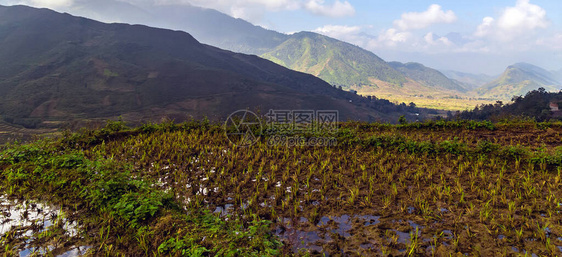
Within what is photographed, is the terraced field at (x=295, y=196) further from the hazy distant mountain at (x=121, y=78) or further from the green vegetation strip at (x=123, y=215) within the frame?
the hazy distant mountain at (x=121, y=78)

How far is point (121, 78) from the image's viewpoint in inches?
4149

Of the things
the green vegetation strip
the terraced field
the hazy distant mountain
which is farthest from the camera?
the hazy distant mountain

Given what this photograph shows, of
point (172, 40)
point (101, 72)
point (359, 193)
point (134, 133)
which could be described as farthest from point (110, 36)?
point (359, 193)

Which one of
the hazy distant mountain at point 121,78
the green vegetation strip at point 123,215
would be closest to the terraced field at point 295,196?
the green vegetation strip at point 123,215

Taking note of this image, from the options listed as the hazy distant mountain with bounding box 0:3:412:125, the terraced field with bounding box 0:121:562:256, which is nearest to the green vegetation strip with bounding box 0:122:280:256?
the terraced field with bounding box 0:121:562:256

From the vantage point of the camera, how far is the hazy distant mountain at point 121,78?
8238 centimetres

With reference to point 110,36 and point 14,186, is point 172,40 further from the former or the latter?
point 14,186

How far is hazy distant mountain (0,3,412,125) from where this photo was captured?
8238cm

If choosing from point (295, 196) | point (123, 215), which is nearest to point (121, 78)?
point (123, 215)

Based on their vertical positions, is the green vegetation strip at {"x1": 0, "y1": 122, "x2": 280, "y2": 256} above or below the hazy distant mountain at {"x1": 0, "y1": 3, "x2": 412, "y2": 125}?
below

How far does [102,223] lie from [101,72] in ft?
421

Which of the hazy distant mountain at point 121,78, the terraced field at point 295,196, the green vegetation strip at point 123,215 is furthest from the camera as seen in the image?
the hazy distant mountain at point 121,78

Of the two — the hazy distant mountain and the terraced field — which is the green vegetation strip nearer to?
the terraced field

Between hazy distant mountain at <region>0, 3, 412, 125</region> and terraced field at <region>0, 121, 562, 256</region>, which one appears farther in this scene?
hazy distant mountain at <region>0, 3, 412, 125</region>
